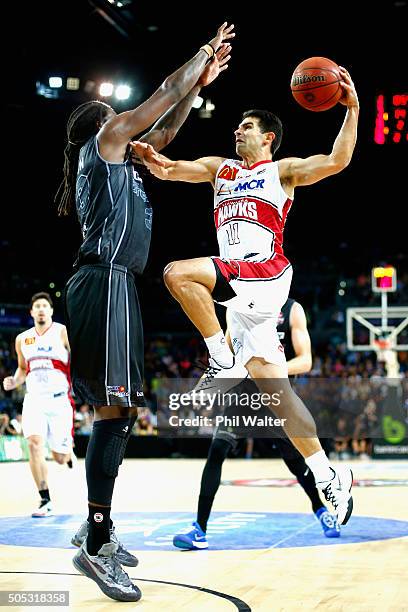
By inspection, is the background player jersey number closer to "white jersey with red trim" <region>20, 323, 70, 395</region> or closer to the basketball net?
"white jersey with red trim" <region>20, 323, 70, 395</region>

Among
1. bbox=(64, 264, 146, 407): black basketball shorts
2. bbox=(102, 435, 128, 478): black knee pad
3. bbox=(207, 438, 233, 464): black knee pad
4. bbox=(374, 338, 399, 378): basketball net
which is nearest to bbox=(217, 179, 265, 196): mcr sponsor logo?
bbox=(64, 264, 146, 407): black basketball shorts

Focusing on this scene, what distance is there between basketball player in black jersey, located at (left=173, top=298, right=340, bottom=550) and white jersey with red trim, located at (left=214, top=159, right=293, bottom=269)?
1.21 meters

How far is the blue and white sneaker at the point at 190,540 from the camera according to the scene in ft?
18.8

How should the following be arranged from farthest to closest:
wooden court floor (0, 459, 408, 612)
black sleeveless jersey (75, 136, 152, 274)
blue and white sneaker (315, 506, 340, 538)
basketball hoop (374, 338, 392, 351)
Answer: basketball hoop (374, 338, 392, 351)
blue and white sneaker (315, 506, 340, 538)
black sleeveless jersey (75, 136, 152, 274)
wooden court floor (0, 459, 408, 612)

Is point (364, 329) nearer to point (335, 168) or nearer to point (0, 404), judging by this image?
point (0, 404)

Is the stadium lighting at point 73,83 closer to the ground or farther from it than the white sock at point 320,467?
farther from it

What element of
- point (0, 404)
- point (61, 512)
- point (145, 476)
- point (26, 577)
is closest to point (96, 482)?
point (26, 577)

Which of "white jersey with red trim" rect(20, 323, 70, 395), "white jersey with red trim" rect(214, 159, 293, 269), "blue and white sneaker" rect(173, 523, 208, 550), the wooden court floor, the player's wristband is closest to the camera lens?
the wooden court floor

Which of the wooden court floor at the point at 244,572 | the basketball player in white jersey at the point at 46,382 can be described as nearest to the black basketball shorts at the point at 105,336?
the wooden court floor at the point at 244,572

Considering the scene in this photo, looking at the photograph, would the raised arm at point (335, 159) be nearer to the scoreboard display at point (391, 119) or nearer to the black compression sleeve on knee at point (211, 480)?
the black compression sleeve on knee at point (211, 480)

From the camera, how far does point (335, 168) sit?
16.2 ft

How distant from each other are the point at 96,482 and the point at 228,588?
34.3 inches

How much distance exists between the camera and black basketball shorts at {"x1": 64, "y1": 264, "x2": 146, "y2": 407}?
4.17 meters

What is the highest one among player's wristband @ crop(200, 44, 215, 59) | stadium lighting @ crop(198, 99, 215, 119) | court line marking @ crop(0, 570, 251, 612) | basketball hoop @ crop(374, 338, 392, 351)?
stadium lighting @ crop(198, 99, 215, 119)
